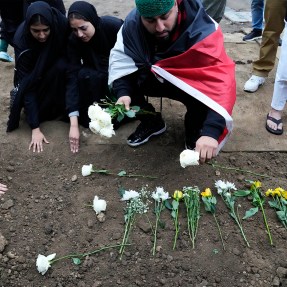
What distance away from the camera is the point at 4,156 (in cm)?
300

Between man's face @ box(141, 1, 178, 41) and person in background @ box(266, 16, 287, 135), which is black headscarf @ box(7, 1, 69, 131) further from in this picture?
person in background @ box(266, 16, 287, 135)

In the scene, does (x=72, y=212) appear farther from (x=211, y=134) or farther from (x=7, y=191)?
(x=211, y=134)

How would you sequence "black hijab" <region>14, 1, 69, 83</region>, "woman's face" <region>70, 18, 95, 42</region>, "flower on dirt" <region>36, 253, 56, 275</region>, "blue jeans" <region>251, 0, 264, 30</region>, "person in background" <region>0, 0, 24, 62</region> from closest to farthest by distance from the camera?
"flower on dirt" <region>36, 253, 56, 275</region>
"woman's face" <region>70, 18, 95, 42</region>
"black hijab" <region>14, 1, 69, 83</region>
"person in background" <region>0, 0, 24, 62</region>
"blue jeans" <region>251, 0, 264, 30</region>

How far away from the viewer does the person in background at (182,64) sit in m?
2.34

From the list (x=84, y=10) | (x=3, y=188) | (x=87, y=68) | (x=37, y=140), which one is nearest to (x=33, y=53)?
(x=87, y=68)

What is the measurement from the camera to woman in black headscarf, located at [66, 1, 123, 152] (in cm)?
305

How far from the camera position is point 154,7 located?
226 cm

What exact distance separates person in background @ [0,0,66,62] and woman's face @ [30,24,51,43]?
0.71m

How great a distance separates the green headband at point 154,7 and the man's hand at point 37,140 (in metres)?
1.29

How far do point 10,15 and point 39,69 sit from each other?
1.14 m

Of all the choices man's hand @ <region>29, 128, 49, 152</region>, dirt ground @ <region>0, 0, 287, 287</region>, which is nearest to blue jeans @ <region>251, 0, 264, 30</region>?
dirt ground @ <region>0, 0, 287, 287</region>

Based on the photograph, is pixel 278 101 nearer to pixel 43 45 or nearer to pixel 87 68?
pixel 87 68

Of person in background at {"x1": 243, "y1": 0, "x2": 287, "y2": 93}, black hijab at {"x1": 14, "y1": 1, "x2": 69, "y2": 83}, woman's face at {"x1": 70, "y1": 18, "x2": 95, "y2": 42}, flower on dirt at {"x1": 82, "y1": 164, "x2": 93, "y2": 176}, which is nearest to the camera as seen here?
flower on dirt at {"x1": 82, "y1": 164, "x2": 93, "y2": 176}

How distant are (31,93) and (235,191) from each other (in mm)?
1688
